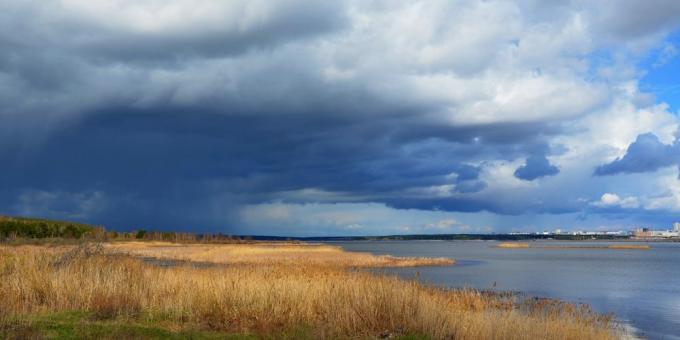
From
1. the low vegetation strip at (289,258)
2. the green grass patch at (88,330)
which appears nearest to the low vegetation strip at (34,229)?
the low vegetation strip at (289,258)

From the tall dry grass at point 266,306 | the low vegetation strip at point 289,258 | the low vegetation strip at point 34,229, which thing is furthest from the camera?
the low vegetation strip at point 34,229

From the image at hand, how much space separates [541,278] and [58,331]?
4670cm

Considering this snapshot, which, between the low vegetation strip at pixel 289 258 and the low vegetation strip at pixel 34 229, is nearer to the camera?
the low vegetation strip at pixel 289 258

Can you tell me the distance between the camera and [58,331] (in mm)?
13695

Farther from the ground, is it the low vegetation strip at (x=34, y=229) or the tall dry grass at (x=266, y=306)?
the low vegetation strip at (x=34, y=229)

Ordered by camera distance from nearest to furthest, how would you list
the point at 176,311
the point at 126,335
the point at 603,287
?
the point at 126,335 → the point at 176,311 → the point at 603,287

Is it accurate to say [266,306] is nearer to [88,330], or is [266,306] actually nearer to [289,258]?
[88,330]

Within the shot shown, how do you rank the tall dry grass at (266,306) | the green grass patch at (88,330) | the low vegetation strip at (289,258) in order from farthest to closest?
the low vegetation strip at (289,258), the tall dry grass at (266,306), the green grass patch at (88,330)

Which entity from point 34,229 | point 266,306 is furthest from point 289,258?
point 34,229

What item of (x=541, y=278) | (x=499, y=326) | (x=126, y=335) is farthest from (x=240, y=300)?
(x=541, y=278)

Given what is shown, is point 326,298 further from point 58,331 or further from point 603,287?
point 603,287

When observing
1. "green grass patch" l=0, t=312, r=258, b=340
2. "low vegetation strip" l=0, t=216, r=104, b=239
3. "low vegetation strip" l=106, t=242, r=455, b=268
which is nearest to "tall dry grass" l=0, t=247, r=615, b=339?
"green grass patch" l=0, t=312, r=258, b=340

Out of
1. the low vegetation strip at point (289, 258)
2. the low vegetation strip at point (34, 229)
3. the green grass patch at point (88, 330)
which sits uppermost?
the low vegetation strip at point (34, 229)

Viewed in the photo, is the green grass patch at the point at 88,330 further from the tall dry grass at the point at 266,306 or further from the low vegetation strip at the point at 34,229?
the low vegetation strip at the point at 34,229
